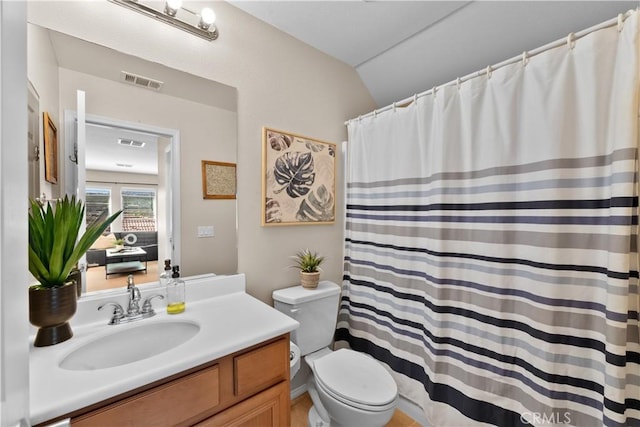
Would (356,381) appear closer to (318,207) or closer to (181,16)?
(318,207)

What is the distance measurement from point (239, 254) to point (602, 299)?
164 cm

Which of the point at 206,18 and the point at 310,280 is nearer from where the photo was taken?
the point at 206,18

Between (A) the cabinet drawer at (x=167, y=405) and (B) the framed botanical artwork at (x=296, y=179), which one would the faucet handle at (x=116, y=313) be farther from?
(B) the framed botanical artwork at (x=296, y=179)

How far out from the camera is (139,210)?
1.25 metres

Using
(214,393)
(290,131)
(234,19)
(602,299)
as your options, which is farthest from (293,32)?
(602,299)

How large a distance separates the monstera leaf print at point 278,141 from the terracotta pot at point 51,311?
1136 millimetres

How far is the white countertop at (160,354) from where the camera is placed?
70 cm

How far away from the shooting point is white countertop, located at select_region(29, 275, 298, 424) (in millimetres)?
705

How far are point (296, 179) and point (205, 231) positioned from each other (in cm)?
66

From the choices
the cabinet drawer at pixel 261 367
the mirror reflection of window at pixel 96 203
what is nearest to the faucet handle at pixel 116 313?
the mirror reflection of window at pixel 96 203

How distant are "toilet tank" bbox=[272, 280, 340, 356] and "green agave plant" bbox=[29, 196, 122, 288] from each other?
97cm

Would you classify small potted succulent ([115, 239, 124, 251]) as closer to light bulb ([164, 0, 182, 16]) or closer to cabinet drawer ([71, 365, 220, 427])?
cabinet drawer ([71, 365, 220, 427])

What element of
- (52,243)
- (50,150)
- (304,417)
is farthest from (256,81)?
(304,417)

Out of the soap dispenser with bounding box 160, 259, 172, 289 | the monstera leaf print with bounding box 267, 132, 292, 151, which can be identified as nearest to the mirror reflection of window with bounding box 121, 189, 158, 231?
the soap dispenser with bounding box 160, 259, 172, 289
